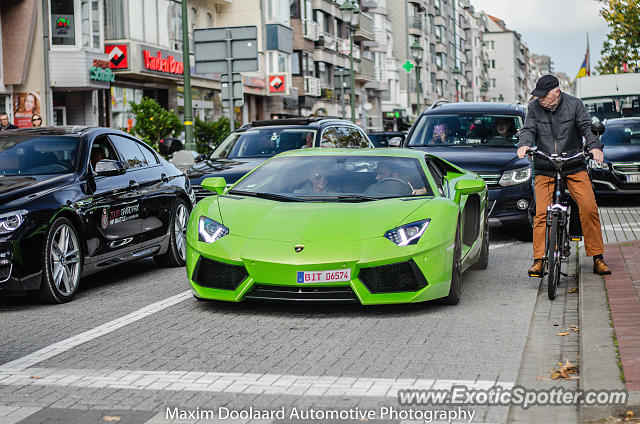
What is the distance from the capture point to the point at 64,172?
930 cm

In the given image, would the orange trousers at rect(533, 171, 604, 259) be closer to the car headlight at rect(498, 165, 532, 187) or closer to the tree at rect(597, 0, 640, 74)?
the car headlight at rect(498, 165, 532, 187)

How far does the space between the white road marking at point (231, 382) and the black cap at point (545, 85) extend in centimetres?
398

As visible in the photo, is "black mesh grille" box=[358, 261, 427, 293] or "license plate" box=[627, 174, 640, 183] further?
"license plate" box=[627, 174, 640, 183]

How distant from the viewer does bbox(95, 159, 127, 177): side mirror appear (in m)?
9.34

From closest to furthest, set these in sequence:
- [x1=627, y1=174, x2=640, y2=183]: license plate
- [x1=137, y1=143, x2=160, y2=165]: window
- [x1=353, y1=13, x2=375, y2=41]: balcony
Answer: [x1=137, y1=143, x2=160, y2=165]: window, [x1=627, y1=174, x2=640, y2=183]: license plate, [x1=353, y1=13, x2=375, y2=41]: balcony

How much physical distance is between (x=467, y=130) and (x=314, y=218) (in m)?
7.67

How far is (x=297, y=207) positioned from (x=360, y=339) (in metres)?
1.68

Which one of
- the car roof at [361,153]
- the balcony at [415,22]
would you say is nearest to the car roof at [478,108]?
the car roof at [361,153]

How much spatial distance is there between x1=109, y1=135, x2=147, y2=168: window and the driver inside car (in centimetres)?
301

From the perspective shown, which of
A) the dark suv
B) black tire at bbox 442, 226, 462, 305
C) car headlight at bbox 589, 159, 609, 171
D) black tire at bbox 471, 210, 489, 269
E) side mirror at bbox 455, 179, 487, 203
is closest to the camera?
black tire at bbox 442, 226, 462, 305

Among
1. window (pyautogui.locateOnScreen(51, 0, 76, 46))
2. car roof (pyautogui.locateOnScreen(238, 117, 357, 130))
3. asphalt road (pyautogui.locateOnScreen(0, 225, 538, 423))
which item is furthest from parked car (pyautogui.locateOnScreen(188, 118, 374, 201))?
window (pyautogui.locateOnScreen(51, 0, 76, 46))

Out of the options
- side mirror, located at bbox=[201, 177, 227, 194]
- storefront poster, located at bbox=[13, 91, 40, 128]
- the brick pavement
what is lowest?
the brick pavement

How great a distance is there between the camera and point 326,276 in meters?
7.32

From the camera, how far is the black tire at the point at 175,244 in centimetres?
1109
